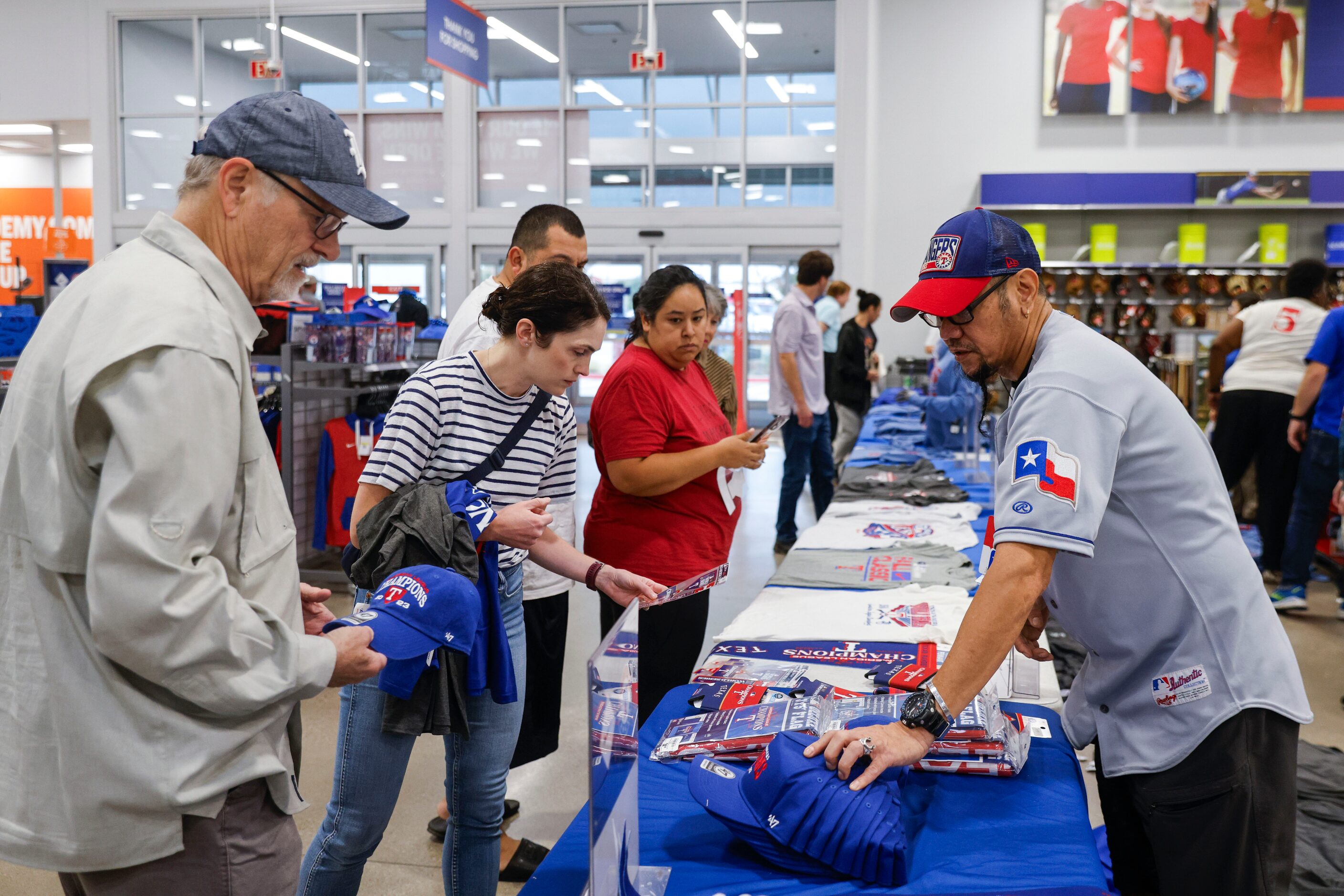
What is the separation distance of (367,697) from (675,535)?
104cm

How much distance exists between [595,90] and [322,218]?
1106cm

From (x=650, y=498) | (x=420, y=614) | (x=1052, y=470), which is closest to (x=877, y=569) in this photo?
(x=650, y=498)

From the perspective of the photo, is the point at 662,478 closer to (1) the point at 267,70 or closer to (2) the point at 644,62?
(2) the point at 644,62

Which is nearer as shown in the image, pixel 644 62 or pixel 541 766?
pixel 541 766

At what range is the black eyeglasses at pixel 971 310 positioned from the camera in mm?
1563

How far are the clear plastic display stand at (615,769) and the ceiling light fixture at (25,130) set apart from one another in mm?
14655

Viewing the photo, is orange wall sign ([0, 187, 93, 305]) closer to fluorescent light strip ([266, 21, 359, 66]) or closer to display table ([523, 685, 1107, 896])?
fluorescent light strip ([266, 21, 359, 66])

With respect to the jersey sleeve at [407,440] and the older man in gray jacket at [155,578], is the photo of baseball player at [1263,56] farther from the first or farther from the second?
the older man in gray jacket at [155,578]

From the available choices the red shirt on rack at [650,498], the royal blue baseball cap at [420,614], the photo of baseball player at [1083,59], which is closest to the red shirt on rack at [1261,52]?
the photo of baseball player at [1083,59]

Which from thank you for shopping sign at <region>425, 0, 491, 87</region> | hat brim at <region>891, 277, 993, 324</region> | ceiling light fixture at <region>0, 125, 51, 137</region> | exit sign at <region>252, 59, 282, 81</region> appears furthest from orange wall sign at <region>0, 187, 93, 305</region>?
hat brim at <region>891, 277, 993, 324</region>

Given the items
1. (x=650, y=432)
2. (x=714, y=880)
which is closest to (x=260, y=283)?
(x=714, y=880)

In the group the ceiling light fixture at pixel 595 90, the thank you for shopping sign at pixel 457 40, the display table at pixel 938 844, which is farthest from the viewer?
the ceiling light fixture at pixel 595 90

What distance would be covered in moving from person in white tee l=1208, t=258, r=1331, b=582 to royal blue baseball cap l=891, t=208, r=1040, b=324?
4.73 meters

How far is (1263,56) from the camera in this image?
34.4ft
